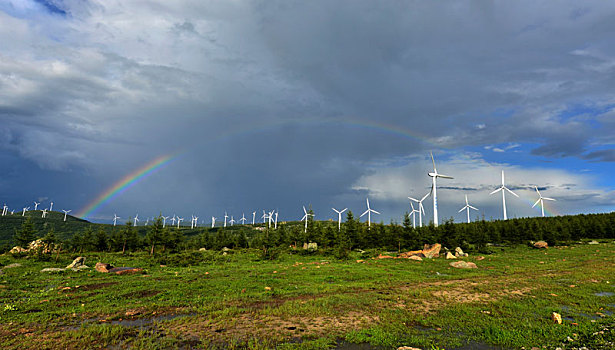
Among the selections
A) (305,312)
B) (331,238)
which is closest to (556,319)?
(305,312)

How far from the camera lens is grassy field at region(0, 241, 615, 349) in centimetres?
1319

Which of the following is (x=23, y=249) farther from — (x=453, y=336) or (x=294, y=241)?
(x=453, y=336)

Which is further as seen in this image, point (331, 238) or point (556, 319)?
point (331, 238)

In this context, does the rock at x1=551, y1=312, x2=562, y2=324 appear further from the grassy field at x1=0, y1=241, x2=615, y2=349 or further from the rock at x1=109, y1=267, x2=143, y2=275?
the rock at x1=109, y1=267, x2=143, y2=275

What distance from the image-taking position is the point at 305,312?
1766 centimetres

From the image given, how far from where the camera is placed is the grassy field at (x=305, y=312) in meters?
13.2

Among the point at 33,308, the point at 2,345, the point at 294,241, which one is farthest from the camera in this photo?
the point at 294,241

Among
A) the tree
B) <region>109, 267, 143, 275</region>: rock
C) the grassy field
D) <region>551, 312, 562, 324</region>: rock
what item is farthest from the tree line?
<region>551, 312, 562, 324</region>: rock

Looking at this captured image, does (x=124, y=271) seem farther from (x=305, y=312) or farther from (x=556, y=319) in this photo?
(x=556, y=319)

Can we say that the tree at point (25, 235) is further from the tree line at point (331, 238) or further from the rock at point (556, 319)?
the rock at point (556, 319)

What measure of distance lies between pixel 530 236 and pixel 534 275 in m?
70.4

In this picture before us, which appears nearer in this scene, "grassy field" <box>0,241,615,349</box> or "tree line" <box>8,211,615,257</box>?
"grassy field" <box>0,241,615,349</box>

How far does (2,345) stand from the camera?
497 inches

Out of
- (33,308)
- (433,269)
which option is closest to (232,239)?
(433,269)
